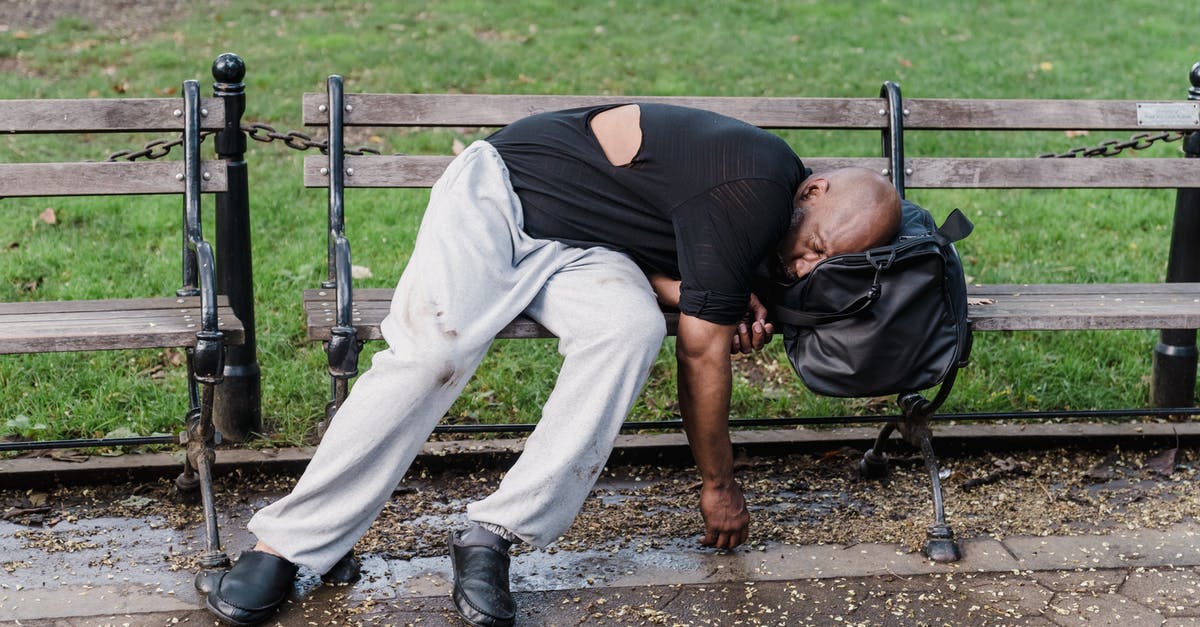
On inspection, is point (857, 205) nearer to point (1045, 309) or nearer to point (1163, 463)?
point (1045, 309)

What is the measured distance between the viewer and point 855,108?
423 centimetres

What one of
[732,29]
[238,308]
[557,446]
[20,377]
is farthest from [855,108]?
[732,29]

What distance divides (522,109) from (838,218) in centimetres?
123

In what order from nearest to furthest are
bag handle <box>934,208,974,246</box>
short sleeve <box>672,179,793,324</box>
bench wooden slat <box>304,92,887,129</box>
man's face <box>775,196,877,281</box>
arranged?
short sleeve <box>672,179,793,324</box>, man's face <box>775,196,877,281</box>, bag handle <box>934,208,974,246</box>, bench wooden slat <box>304,92,887,129</box>

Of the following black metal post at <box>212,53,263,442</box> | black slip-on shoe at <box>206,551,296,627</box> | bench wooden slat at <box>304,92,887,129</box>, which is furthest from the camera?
bench wooden slat at <box>304,92,887,129</box>

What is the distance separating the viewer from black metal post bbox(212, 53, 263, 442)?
3846 millimetres

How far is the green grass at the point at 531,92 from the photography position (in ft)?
14.8

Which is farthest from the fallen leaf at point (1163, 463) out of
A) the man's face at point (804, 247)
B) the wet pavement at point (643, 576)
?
the man's face at point (804, 247)

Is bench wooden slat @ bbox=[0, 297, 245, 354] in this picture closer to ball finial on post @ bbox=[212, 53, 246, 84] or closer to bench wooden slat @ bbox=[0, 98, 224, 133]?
bench wooden slat @ bbox=[0, 98, 224, 133]

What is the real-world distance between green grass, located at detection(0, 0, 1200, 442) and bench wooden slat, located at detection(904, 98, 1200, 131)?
91 cm

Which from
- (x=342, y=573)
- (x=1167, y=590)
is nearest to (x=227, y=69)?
(x=342, y=573)

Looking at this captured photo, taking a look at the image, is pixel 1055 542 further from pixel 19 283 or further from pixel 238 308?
pixel 19 283

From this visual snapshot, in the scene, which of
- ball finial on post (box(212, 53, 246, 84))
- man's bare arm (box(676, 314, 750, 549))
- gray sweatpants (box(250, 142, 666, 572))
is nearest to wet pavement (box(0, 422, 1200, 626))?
man's bare arm (box(676, 314, 750, 549))

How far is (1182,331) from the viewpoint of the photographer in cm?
447
